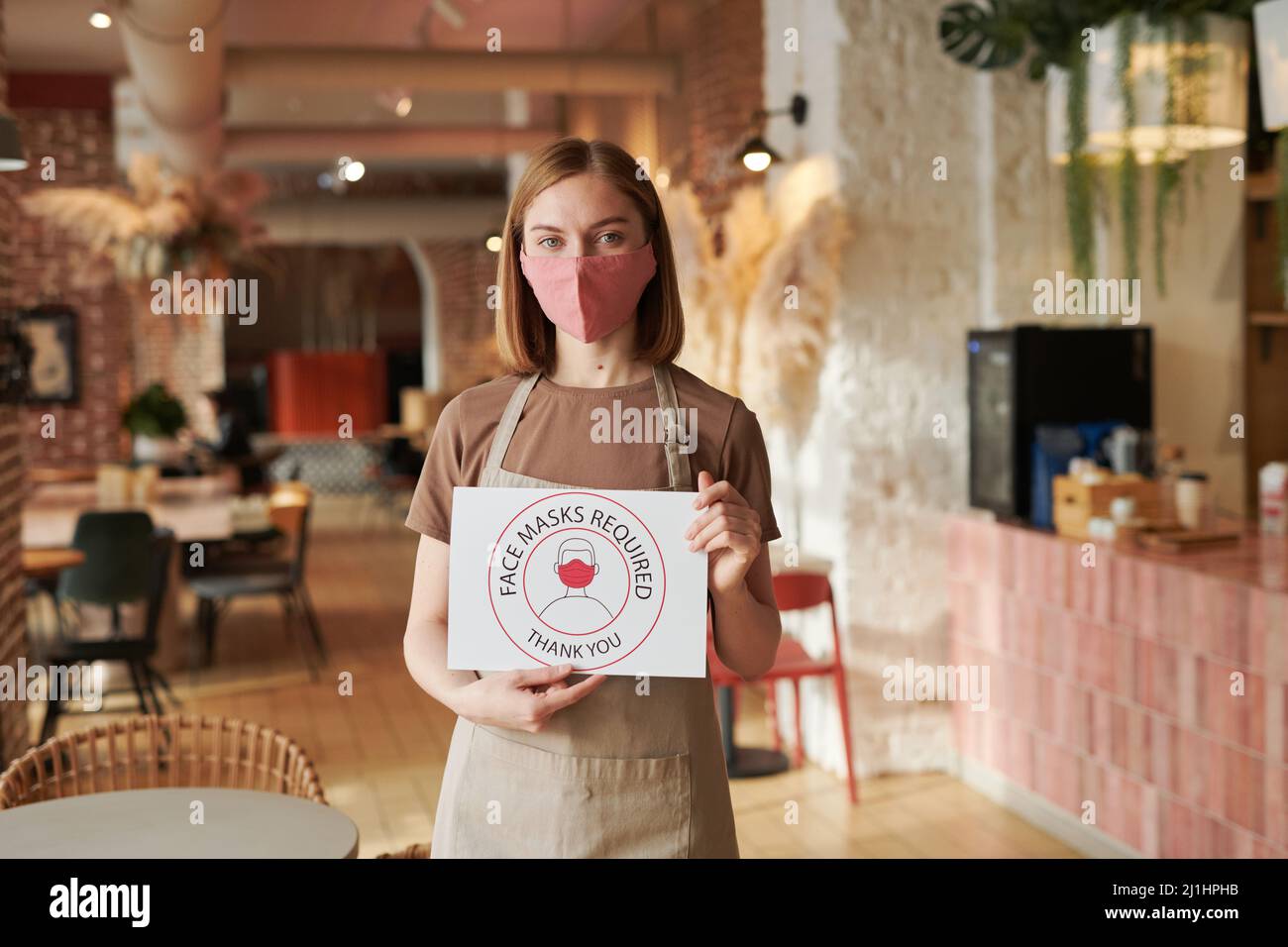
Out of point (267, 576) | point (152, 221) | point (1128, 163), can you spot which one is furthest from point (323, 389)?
point (1128, 163)

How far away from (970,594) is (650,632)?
3653 mm

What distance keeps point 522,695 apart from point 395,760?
4.11 m

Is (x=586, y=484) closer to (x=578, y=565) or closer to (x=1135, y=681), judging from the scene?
(x=578, y=565)

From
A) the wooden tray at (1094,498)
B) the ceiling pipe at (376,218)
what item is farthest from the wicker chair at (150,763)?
the ceiling pipe at (376,218)

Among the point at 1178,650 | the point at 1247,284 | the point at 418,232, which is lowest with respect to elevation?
the point at 1178,650

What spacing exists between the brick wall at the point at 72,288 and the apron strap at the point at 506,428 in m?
9.15

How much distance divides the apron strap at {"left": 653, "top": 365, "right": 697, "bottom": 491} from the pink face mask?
0.11 meters

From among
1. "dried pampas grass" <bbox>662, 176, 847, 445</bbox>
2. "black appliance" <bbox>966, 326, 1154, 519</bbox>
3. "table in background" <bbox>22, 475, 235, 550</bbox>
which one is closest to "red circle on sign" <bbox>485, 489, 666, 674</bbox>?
"dried pampas grass" <bbox>662, 176, 847, 445</bbox>

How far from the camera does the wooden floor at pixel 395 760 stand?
4.49 m

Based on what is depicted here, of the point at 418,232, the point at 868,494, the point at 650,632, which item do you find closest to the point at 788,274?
the point at 868,494

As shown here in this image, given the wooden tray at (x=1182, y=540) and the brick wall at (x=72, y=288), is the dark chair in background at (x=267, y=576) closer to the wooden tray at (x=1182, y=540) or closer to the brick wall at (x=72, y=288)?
the brick wall at (x=72, y=288)
